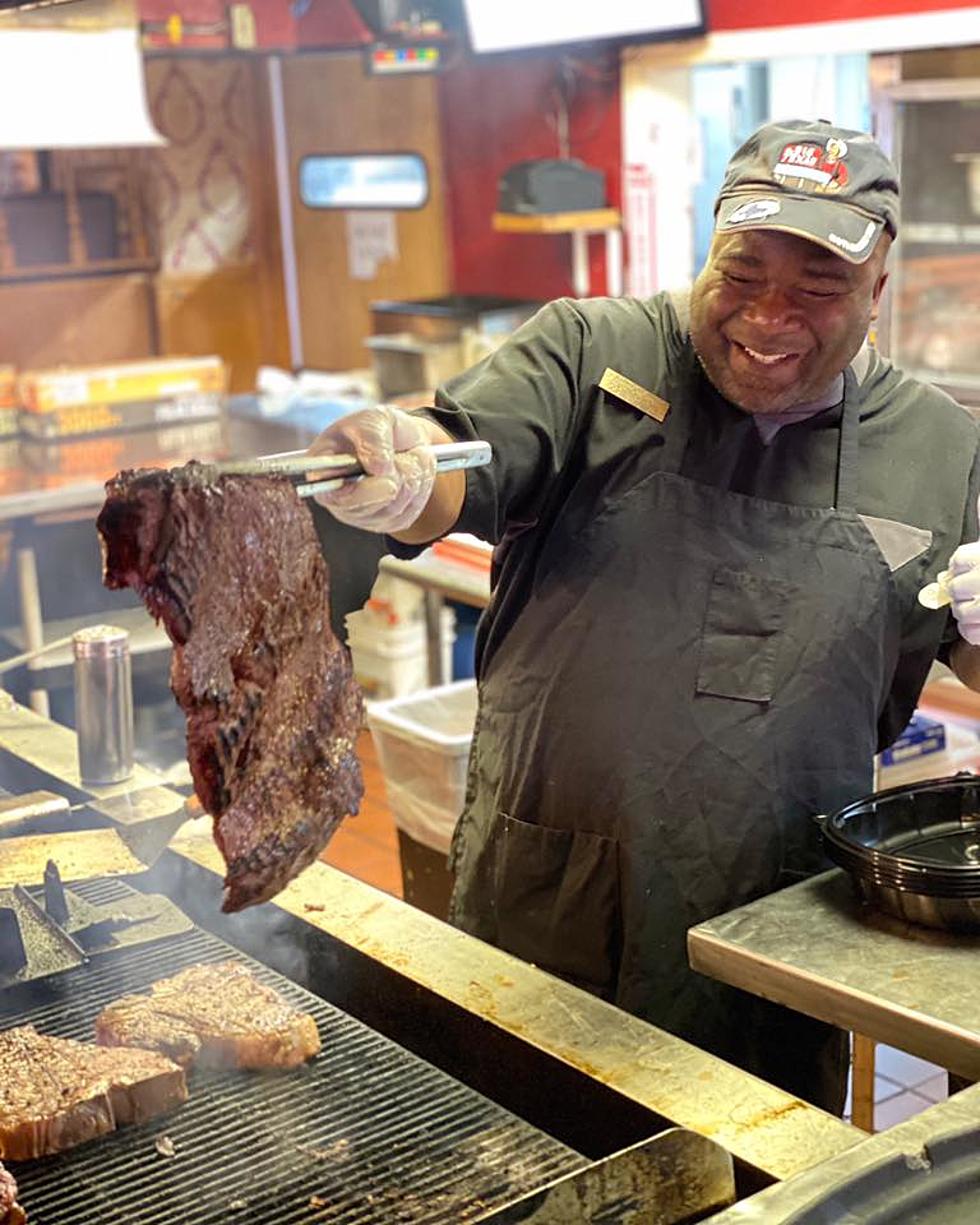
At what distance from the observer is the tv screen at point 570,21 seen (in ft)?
19.5

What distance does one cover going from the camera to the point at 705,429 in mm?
2482

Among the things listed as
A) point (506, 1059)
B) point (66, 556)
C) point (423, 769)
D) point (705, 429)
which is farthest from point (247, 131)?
point (506, 1059)

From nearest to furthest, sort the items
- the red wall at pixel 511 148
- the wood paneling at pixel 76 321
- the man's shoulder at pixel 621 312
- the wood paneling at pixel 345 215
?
the man's shoulder at pixel 621 312 < the red wall at pixel 511 148 < the wood paneling at pixel 345 215 < the wood paneling at pixel 76 321

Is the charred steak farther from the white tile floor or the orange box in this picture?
the orange box

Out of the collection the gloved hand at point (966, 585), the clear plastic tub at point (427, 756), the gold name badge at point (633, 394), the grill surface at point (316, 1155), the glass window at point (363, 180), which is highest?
the glass window at point (363, 180)

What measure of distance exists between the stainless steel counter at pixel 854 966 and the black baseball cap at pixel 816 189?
36.5 inches

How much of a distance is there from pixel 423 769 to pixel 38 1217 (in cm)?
213

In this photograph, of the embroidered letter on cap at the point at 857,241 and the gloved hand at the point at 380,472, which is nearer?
the gloved hand at the point at 380,472

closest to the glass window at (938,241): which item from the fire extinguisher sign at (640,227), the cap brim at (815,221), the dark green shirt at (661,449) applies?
the fire extinguisher sign at (640,227)

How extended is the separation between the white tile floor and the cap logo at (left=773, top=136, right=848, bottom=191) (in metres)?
2.21

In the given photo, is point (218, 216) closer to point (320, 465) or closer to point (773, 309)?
point (773, 309)

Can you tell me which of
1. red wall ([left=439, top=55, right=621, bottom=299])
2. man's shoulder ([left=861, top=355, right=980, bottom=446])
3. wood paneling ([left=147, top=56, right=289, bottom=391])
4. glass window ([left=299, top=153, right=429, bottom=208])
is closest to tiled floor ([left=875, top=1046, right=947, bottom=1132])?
man's shoulder ([left=861, top=355, right=980, bottom=446])

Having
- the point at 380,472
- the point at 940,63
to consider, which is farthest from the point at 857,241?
the point at 940,63

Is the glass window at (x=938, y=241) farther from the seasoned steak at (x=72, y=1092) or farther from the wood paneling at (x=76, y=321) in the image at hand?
the wood paneling at (x=76, y=321)
